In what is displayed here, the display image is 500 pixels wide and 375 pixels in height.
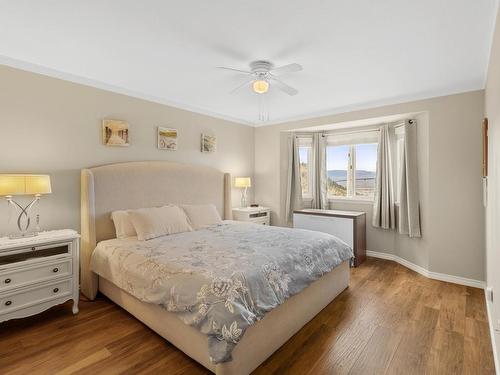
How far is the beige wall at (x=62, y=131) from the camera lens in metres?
2.62

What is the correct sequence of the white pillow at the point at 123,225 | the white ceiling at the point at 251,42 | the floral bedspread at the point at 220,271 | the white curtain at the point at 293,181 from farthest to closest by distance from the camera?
the white curtain at the point at 293,181 < the white pillow at the point at 123,225 < the white ceiling at the point at 251,42 < the floral bedspread at the point at 220,271

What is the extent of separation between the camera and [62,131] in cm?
294

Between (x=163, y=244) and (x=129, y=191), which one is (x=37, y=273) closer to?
(x=163, y=244)

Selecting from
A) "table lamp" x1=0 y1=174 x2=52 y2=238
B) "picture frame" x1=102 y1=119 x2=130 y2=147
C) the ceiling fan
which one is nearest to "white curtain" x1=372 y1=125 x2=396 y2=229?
the ceiling fan

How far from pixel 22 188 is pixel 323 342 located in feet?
9.42

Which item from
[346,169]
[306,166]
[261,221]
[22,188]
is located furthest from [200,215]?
[346,169]

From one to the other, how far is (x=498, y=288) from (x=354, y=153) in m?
3.23

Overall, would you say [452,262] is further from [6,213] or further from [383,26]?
[6,213]

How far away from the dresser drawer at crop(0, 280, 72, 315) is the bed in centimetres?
34

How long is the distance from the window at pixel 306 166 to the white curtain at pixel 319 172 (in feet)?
0.58

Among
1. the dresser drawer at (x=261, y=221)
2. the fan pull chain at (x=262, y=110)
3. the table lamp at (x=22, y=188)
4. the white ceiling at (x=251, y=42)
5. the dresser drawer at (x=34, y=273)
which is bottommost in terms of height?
the dresser drawer at (x=34, y=273)

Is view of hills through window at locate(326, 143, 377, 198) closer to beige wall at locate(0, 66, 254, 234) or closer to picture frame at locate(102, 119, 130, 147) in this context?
beige wall at locate(0, 66, 254, 234)

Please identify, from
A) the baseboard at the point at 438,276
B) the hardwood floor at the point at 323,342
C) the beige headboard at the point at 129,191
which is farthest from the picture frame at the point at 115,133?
the baseboard at the point at 438,276

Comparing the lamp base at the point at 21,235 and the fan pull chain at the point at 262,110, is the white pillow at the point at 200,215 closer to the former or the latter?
the lamp base at the point at 21,235
